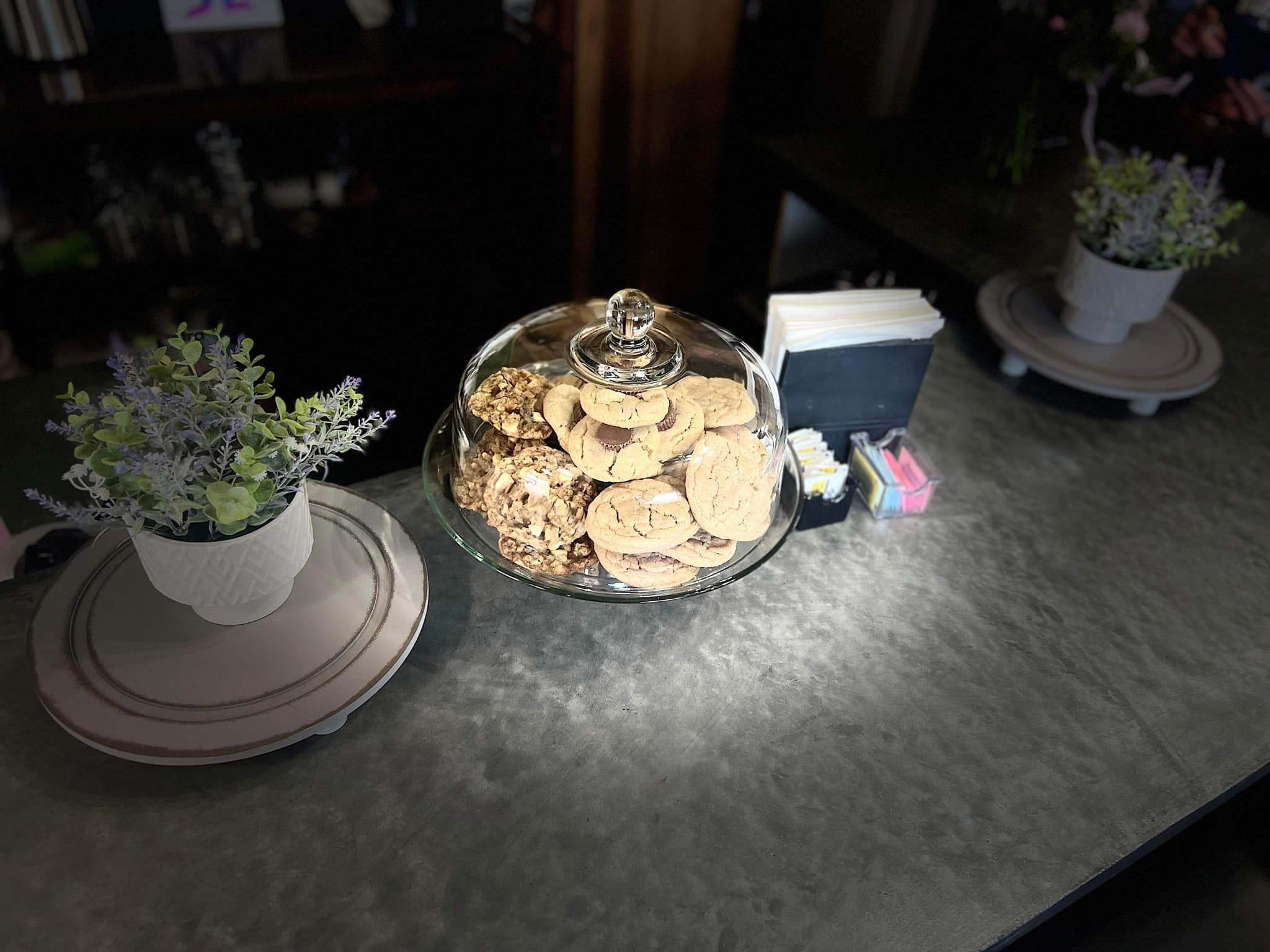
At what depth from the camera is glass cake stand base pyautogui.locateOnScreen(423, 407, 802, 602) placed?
916 millimetres

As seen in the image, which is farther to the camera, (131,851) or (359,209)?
(359,209)

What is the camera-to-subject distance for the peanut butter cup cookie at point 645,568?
2.98 ft

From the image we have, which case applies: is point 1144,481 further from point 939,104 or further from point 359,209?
point 359,209

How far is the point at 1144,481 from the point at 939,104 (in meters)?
1.93

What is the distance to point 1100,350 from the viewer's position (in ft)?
4.65

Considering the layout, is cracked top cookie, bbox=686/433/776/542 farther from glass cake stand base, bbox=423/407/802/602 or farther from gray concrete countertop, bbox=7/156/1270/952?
gray concrete countertop, bbox=7/156/1270/952

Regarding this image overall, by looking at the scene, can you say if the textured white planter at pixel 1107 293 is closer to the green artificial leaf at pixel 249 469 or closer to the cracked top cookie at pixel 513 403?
the cracked top cookie at pixel 513 403

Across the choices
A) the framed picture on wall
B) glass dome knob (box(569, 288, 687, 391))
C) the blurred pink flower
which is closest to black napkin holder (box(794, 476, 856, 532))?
glass dome knob (box(569, 288, 687, 391))

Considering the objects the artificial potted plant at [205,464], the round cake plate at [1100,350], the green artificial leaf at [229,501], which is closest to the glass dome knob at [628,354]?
the artificial potted plant at [205,464]

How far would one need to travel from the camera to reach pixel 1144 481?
127 centimetres

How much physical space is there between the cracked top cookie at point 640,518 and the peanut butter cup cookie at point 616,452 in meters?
0.01

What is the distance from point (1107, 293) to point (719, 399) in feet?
2.44

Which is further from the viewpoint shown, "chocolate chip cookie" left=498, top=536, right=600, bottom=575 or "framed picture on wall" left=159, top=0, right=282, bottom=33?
"framed picture on wall" left=159, top=0, right=282, bottom=33

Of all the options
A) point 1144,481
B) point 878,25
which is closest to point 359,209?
point 878,25
